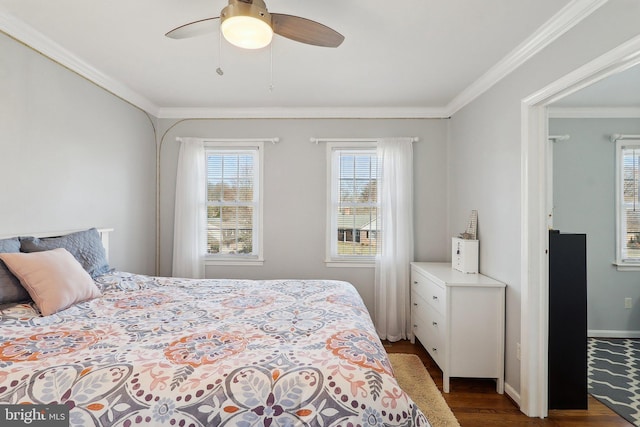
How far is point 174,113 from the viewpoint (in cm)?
366

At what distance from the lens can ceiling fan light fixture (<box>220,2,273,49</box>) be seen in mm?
1439

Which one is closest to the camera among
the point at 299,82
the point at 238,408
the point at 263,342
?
the point at 238,408

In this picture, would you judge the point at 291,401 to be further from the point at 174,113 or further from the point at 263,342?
the point at 174,113

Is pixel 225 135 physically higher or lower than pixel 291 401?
higher

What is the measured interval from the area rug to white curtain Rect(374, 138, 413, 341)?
0.50 metres

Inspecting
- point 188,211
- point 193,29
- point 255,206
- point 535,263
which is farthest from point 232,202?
point 535,263

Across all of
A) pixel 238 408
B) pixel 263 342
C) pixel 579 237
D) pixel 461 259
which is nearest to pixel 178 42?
pixel 263 342

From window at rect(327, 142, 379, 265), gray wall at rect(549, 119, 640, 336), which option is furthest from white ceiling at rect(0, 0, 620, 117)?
gray wall at rect(549, 119, 640, 336)

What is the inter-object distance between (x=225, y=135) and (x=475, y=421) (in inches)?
140

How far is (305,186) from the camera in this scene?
366 cm

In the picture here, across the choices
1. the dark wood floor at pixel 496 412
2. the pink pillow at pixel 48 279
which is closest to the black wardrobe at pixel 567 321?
the dark wood floor at pixel 496 412

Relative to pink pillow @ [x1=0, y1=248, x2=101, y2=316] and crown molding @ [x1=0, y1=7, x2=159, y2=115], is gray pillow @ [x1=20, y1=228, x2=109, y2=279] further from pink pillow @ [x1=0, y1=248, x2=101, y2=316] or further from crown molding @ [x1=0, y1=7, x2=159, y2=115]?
crown molding @ [x1=0, y1=7, x2=159, y2=115]

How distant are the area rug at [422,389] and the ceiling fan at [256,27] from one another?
248cm

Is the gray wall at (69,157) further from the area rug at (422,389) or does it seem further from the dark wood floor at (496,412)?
the dark wood floor at (496,412)
